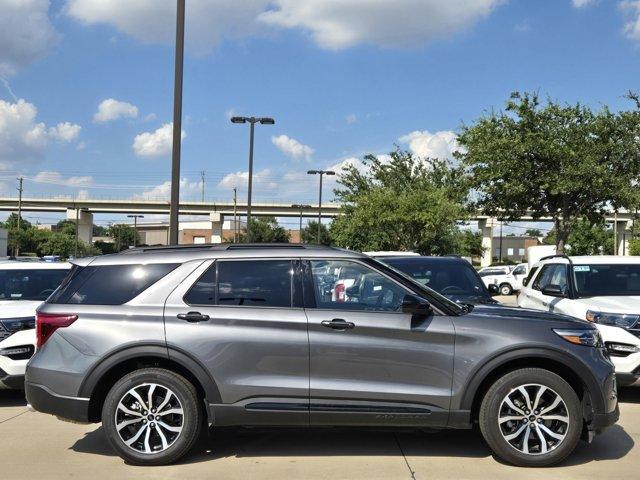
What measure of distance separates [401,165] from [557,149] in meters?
18.6

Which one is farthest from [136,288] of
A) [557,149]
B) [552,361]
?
[557,149]

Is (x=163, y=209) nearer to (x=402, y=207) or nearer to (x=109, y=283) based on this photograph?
(x=402, y=207)

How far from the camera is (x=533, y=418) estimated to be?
491 cm

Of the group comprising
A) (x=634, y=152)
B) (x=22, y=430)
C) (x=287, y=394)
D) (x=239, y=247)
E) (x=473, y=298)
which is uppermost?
(x=634, y=152)

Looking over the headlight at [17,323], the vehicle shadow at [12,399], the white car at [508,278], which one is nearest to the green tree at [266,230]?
the white car at [508,278]

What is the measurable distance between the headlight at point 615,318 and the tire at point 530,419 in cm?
249

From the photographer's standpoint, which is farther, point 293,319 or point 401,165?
point 401,165

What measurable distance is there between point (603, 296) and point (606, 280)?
1.45ft

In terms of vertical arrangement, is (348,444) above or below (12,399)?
above

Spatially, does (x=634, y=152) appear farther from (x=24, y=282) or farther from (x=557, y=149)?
(x=24, y=282)

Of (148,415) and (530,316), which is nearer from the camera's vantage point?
(148,415)

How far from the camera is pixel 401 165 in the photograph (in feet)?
134

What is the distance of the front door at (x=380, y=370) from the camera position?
4871mm

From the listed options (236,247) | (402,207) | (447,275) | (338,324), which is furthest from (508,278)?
(338,324)
